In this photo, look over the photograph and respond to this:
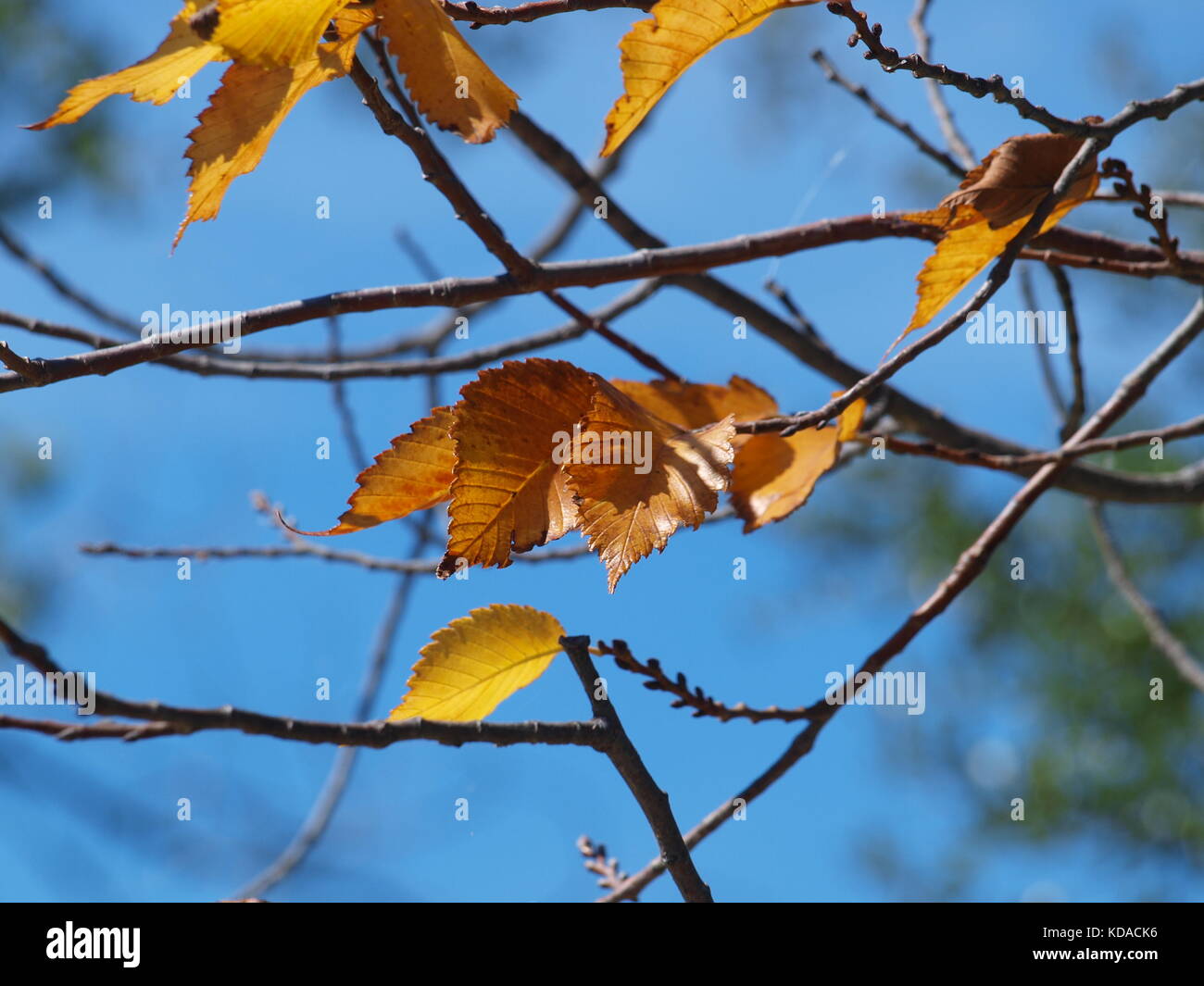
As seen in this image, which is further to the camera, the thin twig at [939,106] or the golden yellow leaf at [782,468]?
the thin twig at [939,106]

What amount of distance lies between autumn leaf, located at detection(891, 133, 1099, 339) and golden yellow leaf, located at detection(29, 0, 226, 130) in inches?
15.5

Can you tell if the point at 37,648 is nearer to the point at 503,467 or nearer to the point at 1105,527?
the point at 503,467

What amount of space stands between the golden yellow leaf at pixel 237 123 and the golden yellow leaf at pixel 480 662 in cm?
26

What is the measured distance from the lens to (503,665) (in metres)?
0.64

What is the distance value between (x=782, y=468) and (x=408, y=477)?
0.89 ft

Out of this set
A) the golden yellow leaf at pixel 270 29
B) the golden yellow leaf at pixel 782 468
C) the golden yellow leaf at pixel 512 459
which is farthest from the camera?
the golden yellow leaf at pixel 782 468

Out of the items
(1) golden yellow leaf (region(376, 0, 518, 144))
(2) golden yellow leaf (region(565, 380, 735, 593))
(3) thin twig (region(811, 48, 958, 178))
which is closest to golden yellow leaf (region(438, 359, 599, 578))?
(2) golden yellow leaf (region(565, 380, 735, 593))

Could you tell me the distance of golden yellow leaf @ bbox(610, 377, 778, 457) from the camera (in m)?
0.73

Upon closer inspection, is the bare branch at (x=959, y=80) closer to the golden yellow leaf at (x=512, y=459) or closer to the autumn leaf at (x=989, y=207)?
the autumn leaf at (x=989, y=207)

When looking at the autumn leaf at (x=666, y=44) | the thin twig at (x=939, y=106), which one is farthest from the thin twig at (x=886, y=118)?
the autumn leaf at (x=666, y=44)

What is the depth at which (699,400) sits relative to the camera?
75cm

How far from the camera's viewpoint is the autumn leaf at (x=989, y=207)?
64 centimetres

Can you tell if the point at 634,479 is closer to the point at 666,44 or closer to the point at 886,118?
the point at 666,44
